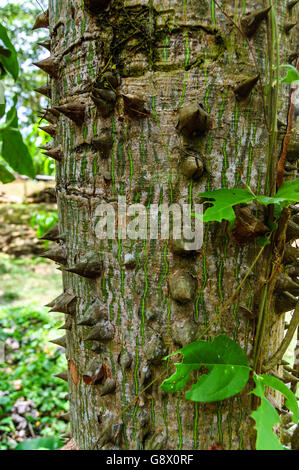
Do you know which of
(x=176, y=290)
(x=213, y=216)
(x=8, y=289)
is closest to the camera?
(x=213, y=216)

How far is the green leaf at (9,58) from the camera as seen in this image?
2.79ft

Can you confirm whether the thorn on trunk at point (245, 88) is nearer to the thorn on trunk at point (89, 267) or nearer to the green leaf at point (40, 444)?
the thorn on trunk at point (89, 267)

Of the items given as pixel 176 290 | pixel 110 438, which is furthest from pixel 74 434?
pixel 176 290

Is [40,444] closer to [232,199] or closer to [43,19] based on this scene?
[232,199]

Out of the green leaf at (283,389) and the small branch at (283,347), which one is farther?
the small branch at (283,347)

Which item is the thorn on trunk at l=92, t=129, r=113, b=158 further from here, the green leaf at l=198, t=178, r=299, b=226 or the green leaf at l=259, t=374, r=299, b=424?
the green leaf at l=259, t=374, r=299, b=424

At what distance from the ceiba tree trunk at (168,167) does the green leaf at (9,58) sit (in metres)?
0.16

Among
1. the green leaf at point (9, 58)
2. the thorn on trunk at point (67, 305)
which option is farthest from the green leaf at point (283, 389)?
the green leaf at point (9, 58)

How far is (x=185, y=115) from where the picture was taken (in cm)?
70

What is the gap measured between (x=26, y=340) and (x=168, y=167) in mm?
3583

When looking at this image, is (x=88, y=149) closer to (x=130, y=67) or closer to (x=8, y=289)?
(x=130, y=67)

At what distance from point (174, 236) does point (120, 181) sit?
0.17 meters

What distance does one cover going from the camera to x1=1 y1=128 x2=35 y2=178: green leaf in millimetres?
898

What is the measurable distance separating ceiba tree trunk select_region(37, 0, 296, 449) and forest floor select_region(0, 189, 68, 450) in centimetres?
55
